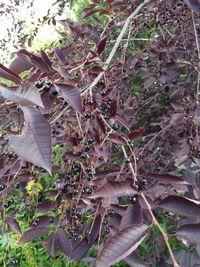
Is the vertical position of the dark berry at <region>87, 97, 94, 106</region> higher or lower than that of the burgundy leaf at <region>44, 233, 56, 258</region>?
higher

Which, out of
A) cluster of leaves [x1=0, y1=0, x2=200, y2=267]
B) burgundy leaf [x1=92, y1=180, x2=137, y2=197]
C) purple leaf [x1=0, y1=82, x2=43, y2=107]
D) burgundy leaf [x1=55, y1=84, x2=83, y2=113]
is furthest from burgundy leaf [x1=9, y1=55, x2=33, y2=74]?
burgundy leaf [x1=92, y1=180, x2=137, y2=197]

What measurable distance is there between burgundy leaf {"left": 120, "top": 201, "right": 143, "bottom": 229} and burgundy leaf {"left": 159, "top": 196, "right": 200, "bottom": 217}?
0.05 metres

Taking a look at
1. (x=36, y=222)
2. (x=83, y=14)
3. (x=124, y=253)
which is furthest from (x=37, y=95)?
(x=83, y=14)

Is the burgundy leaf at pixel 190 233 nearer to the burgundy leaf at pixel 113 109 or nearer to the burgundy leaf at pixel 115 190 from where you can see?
the burgundy leaf at pixel 115 190

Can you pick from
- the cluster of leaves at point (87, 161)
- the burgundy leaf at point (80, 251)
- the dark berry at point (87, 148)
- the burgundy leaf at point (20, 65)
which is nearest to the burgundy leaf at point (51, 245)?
the cluster of leaves at point (87, 161)

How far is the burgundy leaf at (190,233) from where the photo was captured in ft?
2.48

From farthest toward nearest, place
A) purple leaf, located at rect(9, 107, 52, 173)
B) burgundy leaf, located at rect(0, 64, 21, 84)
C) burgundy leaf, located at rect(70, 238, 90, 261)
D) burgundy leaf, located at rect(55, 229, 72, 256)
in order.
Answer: burgundy leaf, located at rect(55, 229, 72, 256) < burgundy leaf, located at rect(70, 238, 90, 261) < burgundy leaf, located at rect(0, 64, 21, 84) < purple leaf, located at rect(9, 107, 52, 173)

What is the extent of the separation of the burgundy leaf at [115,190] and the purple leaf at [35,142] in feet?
0.54

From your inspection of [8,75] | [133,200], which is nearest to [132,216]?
[133,200]

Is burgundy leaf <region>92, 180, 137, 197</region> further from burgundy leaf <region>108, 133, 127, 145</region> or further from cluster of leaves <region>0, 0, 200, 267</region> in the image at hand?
burgundy leaf <region>108, 133, 127, 145</region>

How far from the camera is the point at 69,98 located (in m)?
0.79

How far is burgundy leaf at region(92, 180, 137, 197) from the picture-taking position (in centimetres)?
75

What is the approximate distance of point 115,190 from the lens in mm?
761

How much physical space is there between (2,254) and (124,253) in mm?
2198
